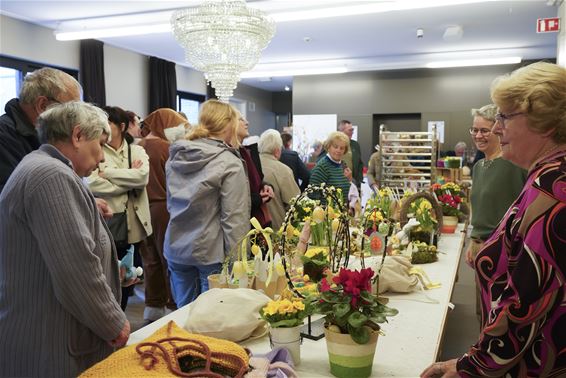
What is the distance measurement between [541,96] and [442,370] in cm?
76

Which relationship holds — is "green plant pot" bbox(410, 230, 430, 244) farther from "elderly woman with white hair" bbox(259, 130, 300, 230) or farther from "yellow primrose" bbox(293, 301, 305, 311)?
"yellow primrose" bbox(293, 301, 305, 311)

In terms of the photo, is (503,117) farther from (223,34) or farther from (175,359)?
(223,34)

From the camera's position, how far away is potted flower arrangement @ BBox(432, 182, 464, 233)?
12.8 ft

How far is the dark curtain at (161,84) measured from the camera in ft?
31.3

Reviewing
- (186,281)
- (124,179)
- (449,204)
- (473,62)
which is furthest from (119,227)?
(473,62)

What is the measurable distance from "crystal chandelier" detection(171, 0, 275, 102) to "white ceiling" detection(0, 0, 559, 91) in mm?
1818

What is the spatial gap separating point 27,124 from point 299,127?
9.43 meters

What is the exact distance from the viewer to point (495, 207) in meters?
2.96

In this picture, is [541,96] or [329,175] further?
[329,175]

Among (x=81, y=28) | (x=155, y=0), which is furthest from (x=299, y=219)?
(x=81, y=28)

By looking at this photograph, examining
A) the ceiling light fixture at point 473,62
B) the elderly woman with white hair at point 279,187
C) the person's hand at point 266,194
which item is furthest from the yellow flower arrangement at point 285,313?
the ceiling light fixture at point 473,62

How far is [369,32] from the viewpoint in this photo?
7.80 m

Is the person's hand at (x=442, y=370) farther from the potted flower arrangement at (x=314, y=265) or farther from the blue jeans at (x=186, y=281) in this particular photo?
the blue jeans at (x=186, y=281)

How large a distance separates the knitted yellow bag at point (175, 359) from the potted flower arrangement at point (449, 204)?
9.21 ft
